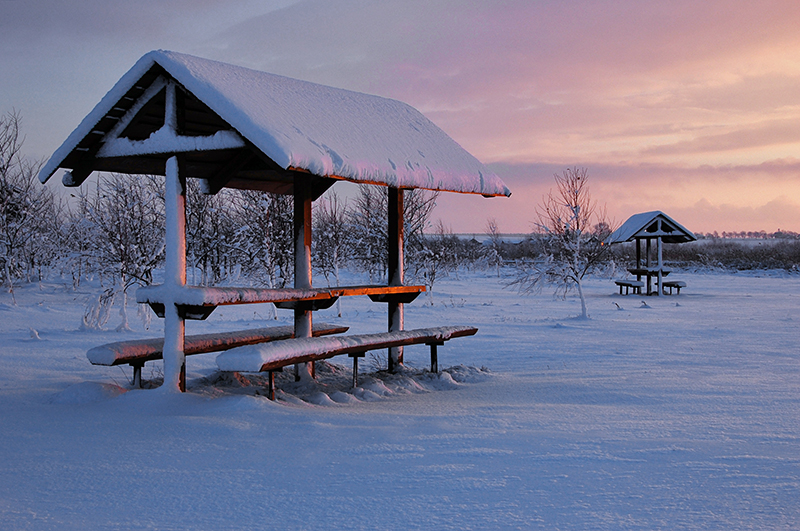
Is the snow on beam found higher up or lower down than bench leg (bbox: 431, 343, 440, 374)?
higher up

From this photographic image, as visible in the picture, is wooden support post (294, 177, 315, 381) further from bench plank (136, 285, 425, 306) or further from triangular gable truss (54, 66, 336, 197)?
bench plank (136, 285, 425, 306)

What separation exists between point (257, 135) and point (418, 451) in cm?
306

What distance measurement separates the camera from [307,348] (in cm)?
625

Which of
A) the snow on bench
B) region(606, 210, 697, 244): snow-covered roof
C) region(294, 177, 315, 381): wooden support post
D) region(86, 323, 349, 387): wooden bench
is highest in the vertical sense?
region(606, 210, 697, 244): snow-covered roof

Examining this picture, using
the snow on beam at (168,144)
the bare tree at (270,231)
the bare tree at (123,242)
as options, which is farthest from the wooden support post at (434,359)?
the bare tree at (270,231)

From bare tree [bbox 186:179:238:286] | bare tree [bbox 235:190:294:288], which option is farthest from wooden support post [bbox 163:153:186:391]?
bare tree [bbox 186:179:238:286]

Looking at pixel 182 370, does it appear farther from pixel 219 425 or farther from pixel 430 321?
pixel 430 321

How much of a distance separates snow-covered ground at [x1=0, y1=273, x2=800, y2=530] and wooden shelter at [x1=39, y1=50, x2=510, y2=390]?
42.5 inches

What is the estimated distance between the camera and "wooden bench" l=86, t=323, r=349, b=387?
6125mm

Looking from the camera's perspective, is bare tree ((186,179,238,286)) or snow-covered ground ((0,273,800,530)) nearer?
snow-covered ground ((0,273,800,530))

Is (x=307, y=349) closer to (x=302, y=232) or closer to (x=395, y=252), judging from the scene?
(x=302, y=232)

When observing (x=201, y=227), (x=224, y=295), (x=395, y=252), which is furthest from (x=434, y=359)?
(x=201, y=227)

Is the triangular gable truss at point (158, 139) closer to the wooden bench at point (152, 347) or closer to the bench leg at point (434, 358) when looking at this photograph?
the wooden bench at point (152, 347)

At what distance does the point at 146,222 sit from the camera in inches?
738
